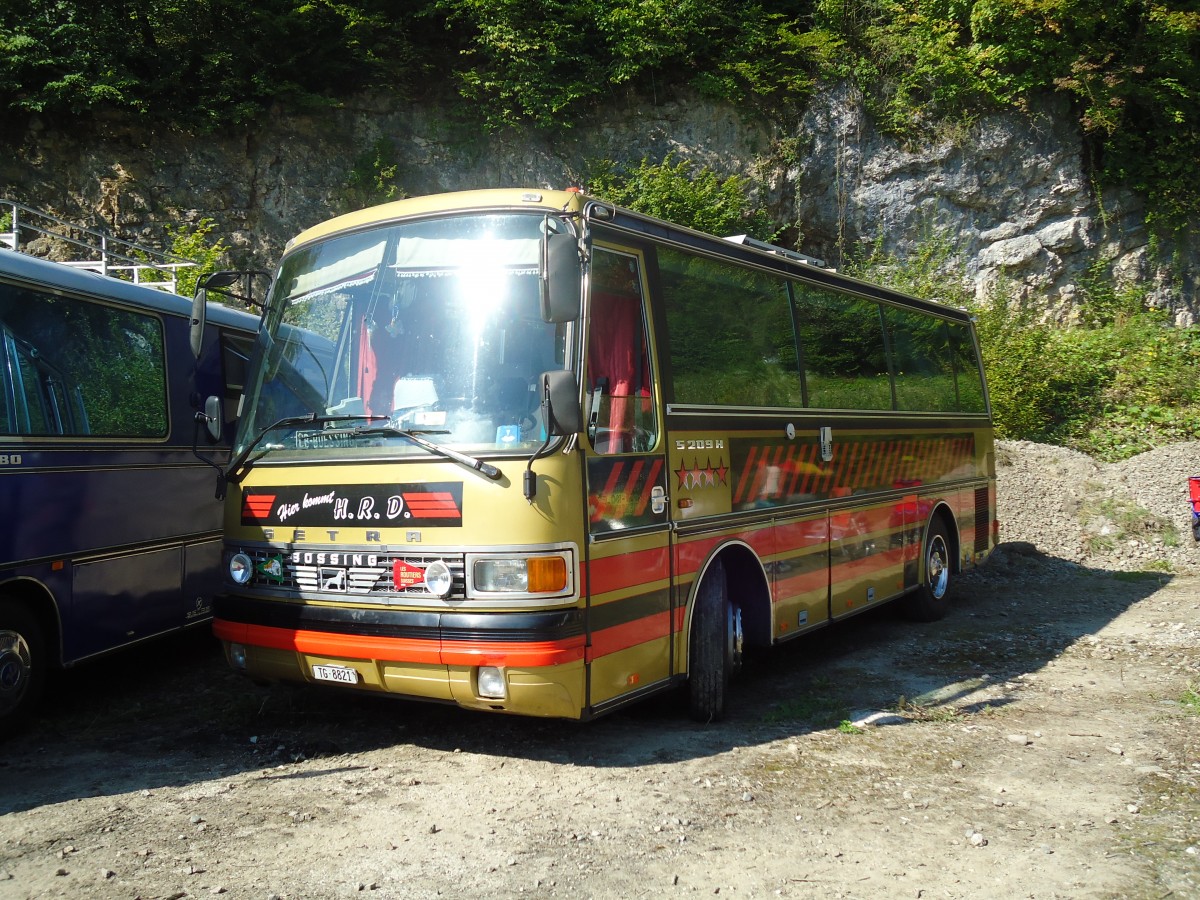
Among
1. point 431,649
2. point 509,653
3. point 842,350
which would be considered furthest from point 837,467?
point 431,649

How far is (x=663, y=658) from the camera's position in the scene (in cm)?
591

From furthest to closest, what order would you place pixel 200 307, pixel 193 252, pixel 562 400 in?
pixel 193 252
pixel 200 307
pixel 562 400

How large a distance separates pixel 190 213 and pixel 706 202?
38.9ft

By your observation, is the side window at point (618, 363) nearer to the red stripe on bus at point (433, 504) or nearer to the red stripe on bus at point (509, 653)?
the red stripe on bus at point (433, 504)

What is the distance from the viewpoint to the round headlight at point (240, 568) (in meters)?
5.93

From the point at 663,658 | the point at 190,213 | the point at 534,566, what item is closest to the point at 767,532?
the point at 663,658

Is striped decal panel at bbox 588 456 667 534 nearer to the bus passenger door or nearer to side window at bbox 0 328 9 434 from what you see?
the bus passenger door

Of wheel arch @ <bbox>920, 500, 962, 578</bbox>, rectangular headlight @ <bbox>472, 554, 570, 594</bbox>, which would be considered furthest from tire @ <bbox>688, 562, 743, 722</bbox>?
wheel arch @ <bbox>920, 500, 962, 578</bbox>

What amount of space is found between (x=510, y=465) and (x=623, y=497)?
81 centimetres

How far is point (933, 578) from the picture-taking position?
10461mm

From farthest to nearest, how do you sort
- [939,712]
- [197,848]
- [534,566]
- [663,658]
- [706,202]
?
1. [706,202]
2. [939,712]
3. [663,658]
4. [534,566]
5. [197,848]

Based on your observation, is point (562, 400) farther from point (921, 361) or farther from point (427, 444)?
point (921, 361)

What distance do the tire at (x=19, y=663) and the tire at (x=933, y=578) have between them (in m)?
7.92

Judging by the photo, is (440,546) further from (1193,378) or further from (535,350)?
(1193,378)
